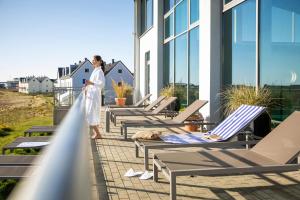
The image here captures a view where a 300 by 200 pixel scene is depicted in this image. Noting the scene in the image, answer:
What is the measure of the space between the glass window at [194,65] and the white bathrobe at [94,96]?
2977 mm

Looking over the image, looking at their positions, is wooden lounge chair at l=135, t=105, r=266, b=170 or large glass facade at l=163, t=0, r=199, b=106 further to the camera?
large glass facade at l=163, t=0, r=199, b=106

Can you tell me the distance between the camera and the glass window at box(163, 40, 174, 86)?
12477 millimetres

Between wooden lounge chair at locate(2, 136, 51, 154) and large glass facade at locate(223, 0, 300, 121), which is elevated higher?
large glass facade at locate(223, 0, 300, 121)

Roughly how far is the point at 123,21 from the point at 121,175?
2046cm

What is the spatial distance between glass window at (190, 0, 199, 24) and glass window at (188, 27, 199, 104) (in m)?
0.27

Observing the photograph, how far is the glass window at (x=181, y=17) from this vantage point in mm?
10820

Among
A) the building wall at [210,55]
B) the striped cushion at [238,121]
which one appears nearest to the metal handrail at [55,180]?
the striped cushion at [238,121]

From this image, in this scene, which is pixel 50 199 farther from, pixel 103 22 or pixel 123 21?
pixel 103 22

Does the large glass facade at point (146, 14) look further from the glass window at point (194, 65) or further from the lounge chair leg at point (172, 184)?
the lounge chair leg at point (172, 184)

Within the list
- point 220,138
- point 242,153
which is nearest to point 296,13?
point 220,138

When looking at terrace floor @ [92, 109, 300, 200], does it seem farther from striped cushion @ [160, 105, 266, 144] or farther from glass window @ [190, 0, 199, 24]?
glass window @ [190, 0, 199, 24]

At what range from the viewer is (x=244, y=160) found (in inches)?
139

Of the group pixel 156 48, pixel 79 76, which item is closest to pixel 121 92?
pixel 156 48

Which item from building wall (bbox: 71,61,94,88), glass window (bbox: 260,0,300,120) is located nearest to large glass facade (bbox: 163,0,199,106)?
glass window (bbox: 260,0,300,120)
